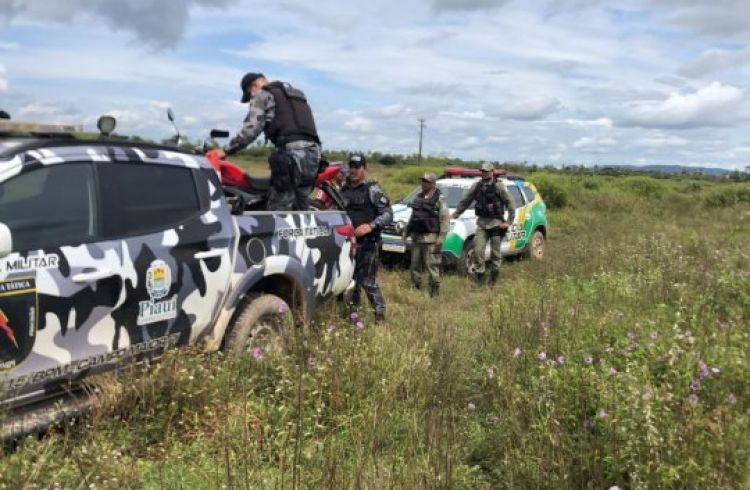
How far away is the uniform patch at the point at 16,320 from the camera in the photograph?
10.1 feet

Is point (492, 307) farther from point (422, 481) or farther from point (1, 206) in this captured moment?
point (1, 206)

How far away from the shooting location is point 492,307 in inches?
254

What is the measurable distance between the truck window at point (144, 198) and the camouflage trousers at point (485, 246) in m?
6.84

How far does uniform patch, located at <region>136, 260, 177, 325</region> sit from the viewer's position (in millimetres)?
3891

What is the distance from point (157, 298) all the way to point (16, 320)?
92 centimetres

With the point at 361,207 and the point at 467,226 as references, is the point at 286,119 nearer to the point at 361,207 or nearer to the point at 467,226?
the point at 361,207

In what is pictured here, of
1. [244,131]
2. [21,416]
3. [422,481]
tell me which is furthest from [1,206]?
[244,131]

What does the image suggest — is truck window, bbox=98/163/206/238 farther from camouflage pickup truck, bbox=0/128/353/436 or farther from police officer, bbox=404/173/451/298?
police officer, bbox=404/173/451/298

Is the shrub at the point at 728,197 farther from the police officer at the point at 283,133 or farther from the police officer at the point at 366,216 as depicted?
the police officer at the point at 283,133

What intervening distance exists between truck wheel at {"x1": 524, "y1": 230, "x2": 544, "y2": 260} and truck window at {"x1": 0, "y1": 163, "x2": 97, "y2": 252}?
36.0ft

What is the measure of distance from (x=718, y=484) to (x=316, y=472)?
1.76m

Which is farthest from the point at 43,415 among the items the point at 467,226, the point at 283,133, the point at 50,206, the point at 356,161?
the point at 467,226

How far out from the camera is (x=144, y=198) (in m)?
4.07

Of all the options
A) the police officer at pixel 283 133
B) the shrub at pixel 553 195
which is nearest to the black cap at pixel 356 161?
the police officer at pixel 283 133
